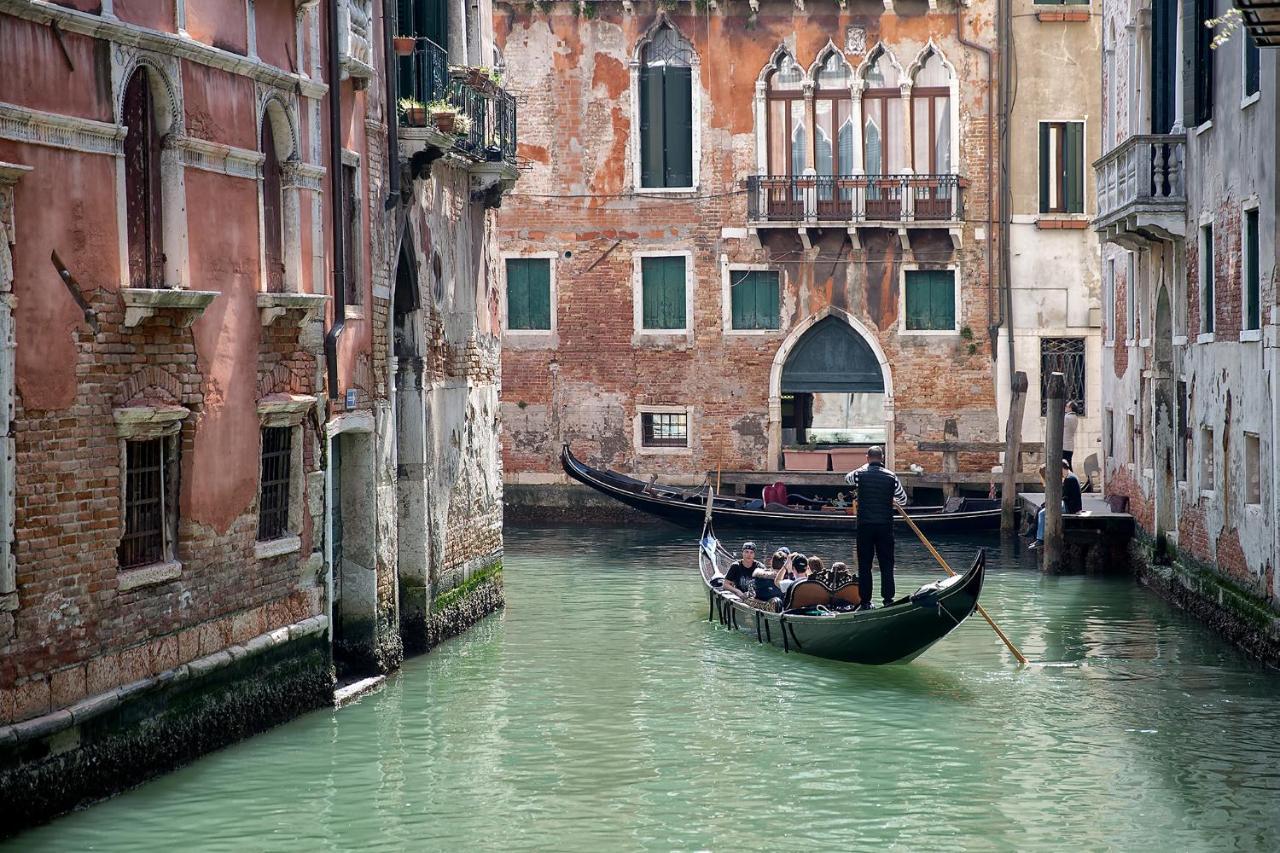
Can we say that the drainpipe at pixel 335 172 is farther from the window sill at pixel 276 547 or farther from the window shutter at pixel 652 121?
the window shutter at pixel 652 121

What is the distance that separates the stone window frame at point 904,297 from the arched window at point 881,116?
1205 mm

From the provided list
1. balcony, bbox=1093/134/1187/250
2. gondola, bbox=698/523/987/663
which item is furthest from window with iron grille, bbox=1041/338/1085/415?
gondola, bbox=698/523/987/663

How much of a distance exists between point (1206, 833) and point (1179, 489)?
708cm

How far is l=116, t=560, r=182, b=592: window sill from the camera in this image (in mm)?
8172

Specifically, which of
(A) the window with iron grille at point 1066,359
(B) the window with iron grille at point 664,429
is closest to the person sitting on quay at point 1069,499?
(A) the window with iron grille at point 1066,359

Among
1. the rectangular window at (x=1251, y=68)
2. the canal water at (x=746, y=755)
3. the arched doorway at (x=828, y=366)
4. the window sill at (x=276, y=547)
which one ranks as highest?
the rectangular window at (x=1251, y=68)

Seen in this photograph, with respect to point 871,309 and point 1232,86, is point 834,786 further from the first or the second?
point 871,309

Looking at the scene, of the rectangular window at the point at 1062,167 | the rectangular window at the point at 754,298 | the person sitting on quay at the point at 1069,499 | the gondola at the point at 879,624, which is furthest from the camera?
the rectangular window at the point at 754,298

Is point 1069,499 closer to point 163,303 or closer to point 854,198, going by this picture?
point 854,198

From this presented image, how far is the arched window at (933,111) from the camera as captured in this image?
22.1 metres

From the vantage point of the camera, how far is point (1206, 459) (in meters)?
14.0

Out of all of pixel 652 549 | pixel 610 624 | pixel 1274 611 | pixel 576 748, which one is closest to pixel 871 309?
pixel 652 549

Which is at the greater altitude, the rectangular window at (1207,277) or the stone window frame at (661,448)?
the rectangular window at (1207,277)

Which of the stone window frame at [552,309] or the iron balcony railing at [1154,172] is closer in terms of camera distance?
the iron balcony railing at [1154,172]
